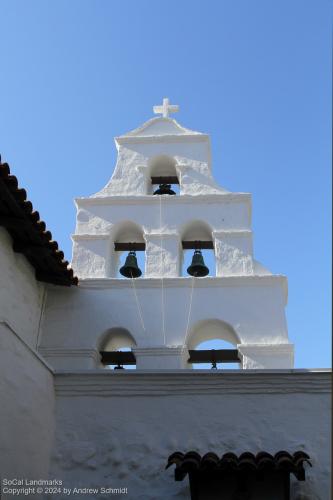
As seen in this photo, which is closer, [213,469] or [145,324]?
[213,469]

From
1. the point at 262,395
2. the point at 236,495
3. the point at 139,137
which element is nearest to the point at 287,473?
the point at 236,495

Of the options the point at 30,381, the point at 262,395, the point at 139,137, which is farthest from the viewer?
the point at 139,137

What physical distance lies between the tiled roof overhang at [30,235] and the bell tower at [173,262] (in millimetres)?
467

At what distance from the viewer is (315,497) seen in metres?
5.81

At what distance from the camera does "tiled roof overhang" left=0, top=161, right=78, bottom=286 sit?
632 cm

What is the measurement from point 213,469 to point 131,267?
3.34m

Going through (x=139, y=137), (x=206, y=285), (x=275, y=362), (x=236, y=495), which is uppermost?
(x=139, y=137)

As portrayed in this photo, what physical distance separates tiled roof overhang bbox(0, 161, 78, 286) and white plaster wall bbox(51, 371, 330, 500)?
1.43 meters

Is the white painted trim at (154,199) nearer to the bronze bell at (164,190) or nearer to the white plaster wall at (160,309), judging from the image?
the bronze bell at (164,190)

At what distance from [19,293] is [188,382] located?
217 centimetres

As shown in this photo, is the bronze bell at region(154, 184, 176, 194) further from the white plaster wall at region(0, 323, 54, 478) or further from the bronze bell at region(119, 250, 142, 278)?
the white plaster wall at region(0, 323, 54, 478)

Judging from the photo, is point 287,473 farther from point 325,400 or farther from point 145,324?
point 145,324

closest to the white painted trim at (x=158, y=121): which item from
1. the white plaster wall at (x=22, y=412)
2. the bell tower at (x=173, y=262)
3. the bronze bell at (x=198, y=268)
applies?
the bell tower at (x=173, y=262)

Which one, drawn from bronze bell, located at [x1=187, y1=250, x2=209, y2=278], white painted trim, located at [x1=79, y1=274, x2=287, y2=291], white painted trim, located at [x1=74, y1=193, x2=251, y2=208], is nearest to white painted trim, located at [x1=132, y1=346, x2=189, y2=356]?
white painted trim, located at [x1=79, y1=274, x2=287, y2=291]
